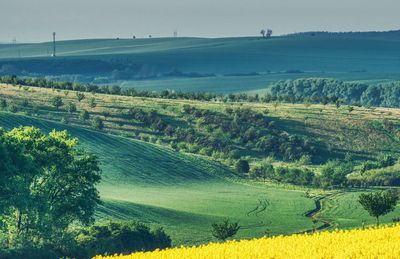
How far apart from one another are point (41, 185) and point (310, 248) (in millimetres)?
39792

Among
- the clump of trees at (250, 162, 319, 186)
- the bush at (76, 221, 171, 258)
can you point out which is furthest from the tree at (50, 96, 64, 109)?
the bush at (76, 221, 171, 258)

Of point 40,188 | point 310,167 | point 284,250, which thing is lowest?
point 310,167

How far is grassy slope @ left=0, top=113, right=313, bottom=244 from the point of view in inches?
3712

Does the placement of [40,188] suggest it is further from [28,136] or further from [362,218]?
[362,218]

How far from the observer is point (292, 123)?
190250 millimetres

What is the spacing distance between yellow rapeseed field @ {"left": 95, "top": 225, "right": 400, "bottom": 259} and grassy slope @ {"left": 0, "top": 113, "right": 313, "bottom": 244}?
4236 centimetres

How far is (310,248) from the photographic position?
123ft

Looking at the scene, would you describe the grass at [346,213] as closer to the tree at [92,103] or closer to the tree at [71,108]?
the tree at [71,108]

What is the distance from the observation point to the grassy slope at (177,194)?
9428 cm

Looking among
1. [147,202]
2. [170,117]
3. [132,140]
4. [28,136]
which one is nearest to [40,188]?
[28,136]

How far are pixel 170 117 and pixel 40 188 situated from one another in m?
110

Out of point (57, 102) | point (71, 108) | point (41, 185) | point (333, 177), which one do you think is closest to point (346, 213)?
point (333, 177)

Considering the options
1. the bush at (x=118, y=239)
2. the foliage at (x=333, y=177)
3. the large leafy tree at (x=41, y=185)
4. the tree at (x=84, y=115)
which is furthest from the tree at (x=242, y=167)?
the large leafy tree at (x=41, y=185)

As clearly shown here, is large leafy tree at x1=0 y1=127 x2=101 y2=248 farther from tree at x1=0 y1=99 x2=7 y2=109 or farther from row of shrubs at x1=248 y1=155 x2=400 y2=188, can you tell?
tree at x1=0 y1=99 x2=7 y2=109
